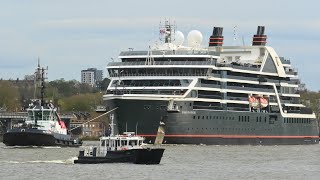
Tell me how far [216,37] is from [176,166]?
70.9 meters

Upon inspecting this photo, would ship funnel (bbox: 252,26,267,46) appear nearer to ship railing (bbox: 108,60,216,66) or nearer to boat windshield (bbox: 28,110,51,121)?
ship railing (bbox: 108,60,216,66)

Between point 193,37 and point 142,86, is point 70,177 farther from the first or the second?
point 193,37

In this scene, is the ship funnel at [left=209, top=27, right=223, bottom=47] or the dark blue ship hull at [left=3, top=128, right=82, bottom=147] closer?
the dark blue ship hull at [left=3, top=128, right=82, bottom=147]

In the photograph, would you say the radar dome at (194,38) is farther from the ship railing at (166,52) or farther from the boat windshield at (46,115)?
the boat windshield at (46,115)

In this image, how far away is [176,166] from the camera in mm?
97188

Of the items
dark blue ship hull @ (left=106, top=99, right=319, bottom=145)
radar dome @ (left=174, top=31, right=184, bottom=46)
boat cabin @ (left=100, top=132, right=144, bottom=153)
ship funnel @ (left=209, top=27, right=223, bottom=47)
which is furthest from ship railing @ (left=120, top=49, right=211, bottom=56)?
boat cabin @ (left=100, top=132, right=144, bottom=153)

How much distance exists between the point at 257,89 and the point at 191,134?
21.2m

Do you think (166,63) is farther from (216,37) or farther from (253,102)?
(216,37)

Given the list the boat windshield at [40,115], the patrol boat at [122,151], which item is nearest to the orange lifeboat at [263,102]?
the boat windshield at [40,115]

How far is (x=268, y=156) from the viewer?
400ft

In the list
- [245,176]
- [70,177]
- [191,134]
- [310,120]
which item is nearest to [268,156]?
[191,134]

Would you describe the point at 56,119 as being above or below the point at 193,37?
below

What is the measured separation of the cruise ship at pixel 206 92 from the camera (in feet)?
453

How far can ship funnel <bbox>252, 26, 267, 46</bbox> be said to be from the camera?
167 meters
